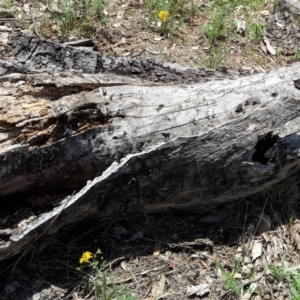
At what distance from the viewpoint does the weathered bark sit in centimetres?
280

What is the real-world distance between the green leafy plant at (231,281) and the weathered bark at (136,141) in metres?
0.38

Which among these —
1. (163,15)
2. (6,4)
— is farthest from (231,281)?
(6,4)

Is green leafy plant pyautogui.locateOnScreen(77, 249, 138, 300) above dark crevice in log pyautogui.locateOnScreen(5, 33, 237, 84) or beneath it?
beneath

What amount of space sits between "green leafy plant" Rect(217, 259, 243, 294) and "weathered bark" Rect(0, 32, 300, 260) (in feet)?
1.24

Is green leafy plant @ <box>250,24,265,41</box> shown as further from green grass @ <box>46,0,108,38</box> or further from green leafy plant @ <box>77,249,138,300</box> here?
green leafy plant @ <box>77,249,138,300</box>

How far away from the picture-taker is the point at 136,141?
291 centimetres

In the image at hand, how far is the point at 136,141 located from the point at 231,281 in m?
0.85

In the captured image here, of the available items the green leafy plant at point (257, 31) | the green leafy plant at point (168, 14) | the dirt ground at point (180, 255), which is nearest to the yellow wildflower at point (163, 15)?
the green leafy plant at point (168, 14)

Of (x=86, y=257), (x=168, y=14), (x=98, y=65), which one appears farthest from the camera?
(x=168, y=14)

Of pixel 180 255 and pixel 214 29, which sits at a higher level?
pixel 214 29

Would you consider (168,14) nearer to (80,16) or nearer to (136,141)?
(80,16)

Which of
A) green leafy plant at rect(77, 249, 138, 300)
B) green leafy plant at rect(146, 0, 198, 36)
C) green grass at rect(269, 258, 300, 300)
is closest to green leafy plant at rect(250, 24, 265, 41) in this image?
green leafy plant at rect(146, 0, 198, 36)

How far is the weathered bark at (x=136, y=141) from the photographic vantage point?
280cm

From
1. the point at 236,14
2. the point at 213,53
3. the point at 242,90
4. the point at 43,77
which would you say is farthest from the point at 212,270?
the point at 236,14
